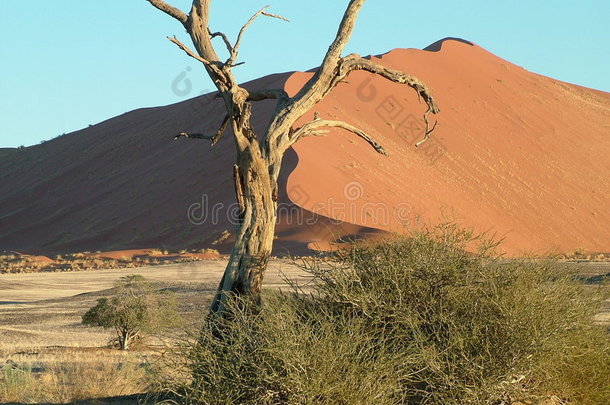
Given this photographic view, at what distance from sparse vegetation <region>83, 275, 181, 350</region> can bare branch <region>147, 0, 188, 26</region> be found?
28.4ft

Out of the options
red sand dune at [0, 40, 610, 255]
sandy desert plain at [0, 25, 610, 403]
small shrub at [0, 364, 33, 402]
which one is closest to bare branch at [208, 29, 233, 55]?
small shrub at [0, 364, 33, 402]

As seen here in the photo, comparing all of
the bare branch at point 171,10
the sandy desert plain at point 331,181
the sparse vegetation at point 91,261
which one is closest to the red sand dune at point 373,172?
the sandy desert plain at point 331,181

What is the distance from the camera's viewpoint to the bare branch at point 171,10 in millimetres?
8945

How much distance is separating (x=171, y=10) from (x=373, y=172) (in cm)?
3542

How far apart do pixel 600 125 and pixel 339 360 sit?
67.8 metres

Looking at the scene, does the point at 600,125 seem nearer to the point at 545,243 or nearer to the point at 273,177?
the point at 545,243

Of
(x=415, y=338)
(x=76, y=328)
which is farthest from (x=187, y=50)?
(x=76, y=328)

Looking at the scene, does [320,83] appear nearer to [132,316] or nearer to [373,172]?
[132,316]

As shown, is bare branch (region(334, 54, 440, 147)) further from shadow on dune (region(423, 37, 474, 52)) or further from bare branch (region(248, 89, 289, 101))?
shadow on dune (region(423, 37, 474, 52))

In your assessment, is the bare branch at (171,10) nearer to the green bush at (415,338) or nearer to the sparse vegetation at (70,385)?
the green bush at (415,338)

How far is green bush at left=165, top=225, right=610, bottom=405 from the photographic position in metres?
6.30

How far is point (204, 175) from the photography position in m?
52.5

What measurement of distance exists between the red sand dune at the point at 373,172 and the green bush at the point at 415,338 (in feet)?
87.2

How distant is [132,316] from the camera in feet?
54.9
